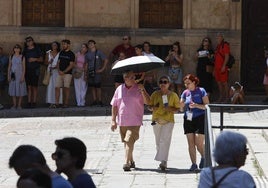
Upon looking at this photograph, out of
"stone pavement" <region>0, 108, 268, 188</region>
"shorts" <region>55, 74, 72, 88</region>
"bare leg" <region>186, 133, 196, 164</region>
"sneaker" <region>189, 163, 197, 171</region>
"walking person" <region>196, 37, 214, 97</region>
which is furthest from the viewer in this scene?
"walking person" <region>196, 37, 214, 97</region>

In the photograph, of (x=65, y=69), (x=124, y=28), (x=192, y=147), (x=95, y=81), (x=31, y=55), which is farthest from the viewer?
(x=124, y=28)

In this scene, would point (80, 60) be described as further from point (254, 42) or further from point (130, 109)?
point (130, 109)

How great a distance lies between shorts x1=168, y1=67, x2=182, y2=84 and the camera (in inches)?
987

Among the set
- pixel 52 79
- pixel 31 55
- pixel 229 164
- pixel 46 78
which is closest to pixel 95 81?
pixel 52 79

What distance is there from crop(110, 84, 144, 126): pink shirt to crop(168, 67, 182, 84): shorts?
9857 millimetres

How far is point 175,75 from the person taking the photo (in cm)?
2509

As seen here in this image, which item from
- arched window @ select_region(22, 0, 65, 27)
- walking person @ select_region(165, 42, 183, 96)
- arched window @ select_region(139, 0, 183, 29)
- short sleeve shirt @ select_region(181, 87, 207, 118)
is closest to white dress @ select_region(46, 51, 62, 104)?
arched window @ select_region(22, 0, 65, 27)

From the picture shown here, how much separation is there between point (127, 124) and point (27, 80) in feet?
33.2

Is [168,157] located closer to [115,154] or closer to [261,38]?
[115,154]

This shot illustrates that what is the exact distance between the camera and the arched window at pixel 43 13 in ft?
85.8

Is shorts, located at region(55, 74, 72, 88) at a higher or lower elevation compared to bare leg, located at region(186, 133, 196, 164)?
higher

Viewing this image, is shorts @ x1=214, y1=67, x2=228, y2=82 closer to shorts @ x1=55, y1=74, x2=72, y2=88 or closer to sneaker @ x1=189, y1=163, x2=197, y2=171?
shorts @ x1=55, y1=74, x2=72, y2=88

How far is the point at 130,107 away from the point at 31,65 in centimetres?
1007

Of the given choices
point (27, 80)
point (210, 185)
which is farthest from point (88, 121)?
point (210, 185)
